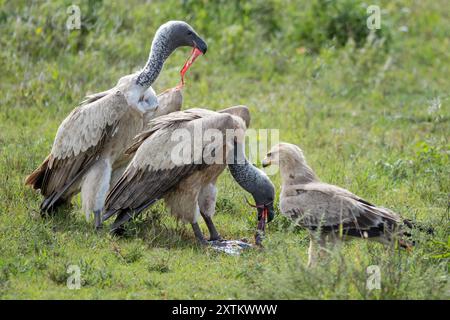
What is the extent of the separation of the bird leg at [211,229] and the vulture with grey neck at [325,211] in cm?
91

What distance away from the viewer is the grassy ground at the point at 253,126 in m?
6.28

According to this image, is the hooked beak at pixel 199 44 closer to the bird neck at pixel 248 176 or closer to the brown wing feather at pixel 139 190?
the bird neck at pixel 248 176

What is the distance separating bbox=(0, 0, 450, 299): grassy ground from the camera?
6.28 meters

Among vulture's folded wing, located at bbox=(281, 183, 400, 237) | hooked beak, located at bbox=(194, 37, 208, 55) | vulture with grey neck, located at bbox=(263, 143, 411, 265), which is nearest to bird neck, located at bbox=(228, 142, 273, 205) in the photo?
vulture with grey neck, located at bbox=(263, 143, 411, 265)

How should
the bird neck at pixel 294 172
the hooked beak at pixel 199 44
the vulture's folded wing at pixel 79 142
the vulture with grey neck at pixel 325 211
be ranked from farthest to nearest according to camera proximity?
the hooked beak at pixel 199 44, the vulture's folded wing at pixel 79 142, the bird neck at pixel 294 172, the vulture with grey neck at pixel 325 211

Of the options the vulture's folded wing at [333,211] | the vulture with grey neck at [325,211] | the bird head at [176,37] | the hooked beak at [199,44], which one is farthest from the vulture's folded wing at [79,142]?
the vulture's folded wing at [333,211]

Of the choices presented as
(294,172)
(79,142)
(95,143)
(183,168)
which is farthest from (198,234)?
(79,142)

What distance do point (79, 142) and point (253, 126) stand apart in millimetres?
3112

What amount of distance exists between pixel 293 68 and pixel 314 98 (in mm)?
913

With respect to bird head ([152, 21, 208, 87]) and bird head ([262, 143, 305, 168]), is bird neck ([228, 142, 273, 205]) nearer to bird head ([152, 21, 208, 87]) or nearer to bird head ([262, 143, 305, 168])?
bird head ([262, 143, 305, 168])

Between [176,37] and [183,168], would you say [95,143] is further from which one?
[176,37]

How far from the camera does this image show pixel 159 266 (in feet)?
22.2

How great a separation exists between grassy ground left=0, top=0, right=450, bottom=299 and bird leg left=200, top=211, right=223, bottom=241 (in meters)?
0.17

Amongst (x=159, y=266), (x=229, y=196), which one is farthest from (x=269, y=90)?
(x=159, y=266)
